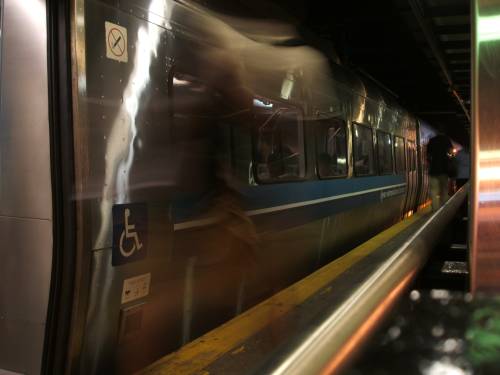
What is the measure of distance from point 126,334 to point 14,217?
814mm

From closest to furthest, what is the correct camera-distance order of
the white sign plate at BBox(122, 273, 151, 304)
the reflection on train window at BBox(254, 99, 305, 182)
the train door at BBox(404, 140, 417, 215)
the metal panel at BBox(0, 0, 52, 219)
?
the metal panel at BBox(0, 0, 52, 219), the white sign plate at BBox(122, 273, 151, 304), the reflection on train window at BBox(254, 99, 305, 182), the train door at BBox(404, 140, 417, 215)

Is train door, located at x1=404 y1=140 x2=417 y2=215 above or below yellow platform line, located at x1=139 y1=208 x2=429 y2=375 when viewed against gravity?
above

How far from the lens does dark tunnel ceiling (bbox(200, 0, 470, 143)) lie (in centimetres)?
590

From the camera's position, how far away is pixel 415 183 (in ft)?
39.2

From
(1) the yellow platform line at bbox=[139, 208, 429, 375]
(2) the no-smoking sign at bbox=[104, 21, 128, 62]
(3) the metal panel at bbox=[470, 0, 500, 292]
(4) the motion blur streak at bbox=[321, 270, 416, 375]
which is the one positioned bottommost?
(1) the yellow platform line at bbox=[139, 208, 429, 375]

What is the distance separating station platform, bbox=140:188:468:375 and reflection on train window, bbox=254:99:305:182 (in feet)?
3.41

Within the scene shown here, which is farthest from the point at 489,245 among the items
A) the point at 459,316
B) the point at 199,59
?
the point at 199,59

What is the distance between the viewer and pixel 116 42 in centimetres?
258

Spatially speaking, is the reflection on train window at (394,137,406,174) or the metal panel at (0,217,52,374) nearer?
the metal panel at (0,217,52,374)

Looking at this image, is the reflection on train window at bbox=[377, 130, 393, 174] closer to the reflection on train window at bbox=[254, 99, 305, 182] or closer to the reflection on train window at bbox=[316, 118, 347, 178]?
the reflection on train window at bbox=[316, 118, 347, 178]

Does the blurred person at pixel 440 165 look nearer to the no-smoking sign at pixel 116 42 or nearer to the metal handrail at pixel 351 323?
the no-smoking sign at pixel 116 42

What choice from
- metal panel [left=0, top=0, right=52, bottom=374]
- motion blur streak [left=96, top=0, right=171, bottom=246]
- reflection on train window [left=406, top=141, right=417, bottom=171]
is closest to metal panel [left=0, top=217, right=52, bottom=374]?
metal panel [left=0, top=0, right=52, bottom=374]

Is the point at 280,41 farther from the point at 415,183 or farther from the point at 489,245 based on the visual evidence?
the point at 415,183

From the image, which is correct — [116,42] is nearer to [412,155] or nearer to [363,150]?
[363,150]
